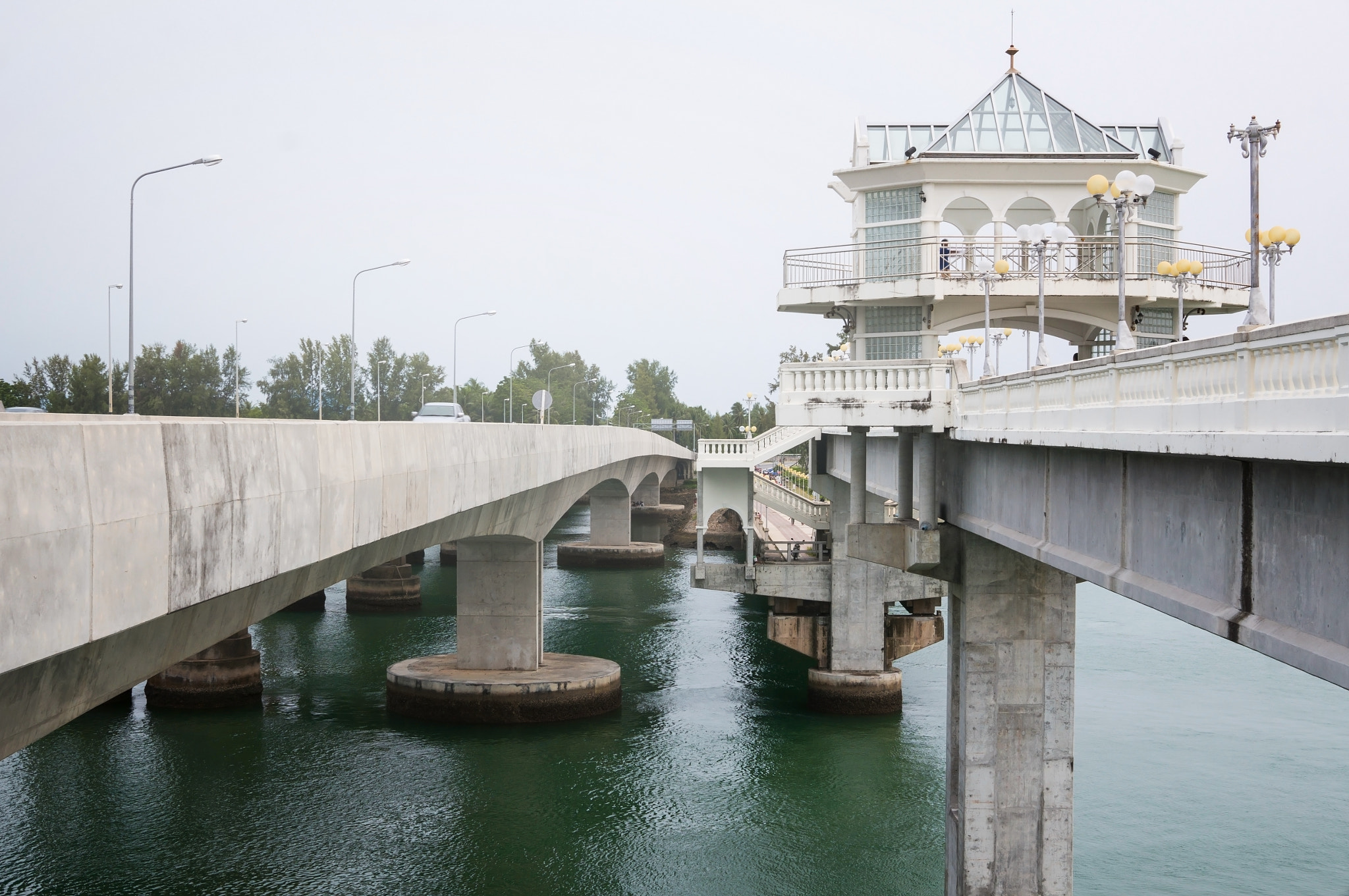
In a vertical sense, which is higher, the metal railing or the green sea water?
the metal railing

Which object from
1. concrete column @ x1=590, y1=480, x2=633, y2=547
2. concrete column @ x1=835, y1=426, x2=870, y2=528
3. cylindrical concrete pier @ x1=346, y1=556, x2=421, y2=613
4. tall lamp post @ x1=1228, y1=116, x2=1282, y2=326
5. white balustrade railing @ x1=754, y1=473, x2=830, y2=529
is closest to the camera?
tall lamp post @ x1=1228, y1=116, x2=1282, y2=326

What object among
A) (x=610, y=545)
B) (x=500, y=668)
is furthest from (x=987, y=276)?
(x=610, y=545)

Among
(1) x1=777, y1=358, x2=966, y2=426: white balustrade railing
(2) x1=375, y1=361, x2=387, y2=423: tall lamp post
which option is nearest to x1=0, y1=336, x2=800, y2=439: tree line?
(2) x1=375, y1=361, x2=387, y2=423: tall lamp post

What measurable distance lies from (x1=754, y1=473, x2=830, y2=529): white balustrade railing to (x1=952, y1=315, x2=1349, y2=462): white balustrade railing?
28.3m

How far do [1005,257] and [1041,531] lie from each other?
14116mm

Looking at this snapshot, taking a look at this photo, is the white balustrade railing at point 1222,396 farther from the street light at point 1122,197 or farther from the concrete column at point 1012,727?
the concrete column at point 1012,727

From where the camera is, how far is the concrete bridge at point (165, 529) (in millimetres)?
6348

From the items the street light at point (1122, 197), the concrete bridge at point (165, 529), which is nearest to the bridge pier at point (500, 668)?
the concrete bridge at point (165, 529)

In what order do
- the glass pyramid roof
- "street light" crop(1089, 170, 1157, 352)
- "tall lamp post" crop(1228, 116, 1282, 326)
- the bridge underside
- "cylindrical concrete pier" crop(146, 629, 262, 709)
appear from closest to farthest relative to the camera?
1. the bridge underside
2. "tall lamp post" crop(1228, 116, 1282, 326)
3. "street light" crop(1089, 170, 1157, 352)
4. the glass pyramid roof
5. "cylindrical concrete pier" crop(146, 629, 262, 709)

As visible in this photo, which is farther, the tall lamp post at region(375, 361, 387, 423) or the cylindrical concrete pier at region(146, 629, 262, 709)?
the tall lamp post at region(375, 361, 387, 423)

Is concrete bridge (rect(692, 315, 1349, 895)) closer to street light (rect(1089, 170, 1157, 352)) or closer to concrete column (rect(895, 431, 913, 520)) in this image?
concrete column (rect(895, 431, 913, 520))

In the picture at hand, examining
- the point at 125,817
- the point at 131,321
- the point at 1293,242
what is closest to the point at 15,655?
the point at 1293,242

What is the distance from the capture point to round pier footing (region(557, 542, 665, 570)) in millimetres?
69375

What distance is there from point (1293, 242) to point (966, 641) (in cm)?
924
